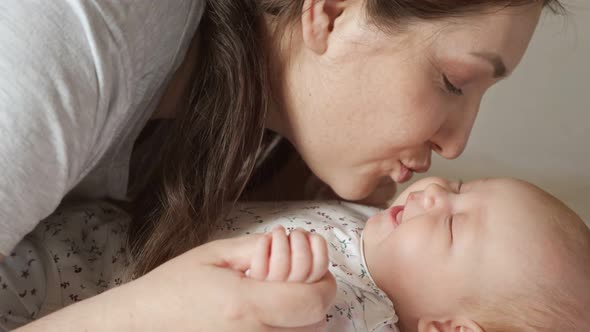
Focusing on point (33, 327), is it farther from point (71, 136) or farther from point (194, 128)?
point (194, 128)

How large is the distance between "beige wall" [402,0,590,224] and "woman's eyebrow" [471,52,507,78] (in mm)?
744

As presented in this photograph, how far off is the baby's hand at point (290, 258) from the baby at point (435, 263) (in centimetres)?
17

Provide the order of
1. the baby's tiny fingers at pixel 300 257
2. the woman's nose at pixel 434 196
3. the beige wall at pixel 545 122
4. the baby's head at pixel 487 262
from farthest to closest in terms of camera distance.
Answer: the beige wall at pixel 545 122
the woman's nose at pixel 434 196
the baby's head at pixel 487 262
the baby's tiny fingers at pixel 300 257

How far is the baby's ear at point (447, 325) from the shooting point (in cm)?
100

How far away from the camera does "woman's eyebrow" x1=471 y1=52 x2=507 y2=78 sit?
102 cm

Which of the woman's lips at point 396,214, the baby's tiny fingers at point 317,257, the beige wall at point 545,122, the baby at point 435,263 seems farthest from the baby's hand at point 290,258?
the beige wall at point 545,122

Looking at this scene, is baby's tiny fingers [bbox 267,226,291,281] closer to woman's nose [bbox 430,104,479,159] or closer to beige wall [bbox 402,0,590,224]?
woman's nose [bbox 430,104,479,159]

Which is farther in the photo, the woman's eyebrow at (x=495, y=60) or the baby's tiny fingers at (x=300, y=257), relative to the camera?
the woman's eyebrow at (x=495, y=60)

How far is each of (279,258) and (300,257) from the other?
22 millimetres

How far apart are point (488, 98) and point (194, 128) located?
0.89 metres


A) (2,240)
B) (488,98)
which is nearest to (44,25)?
(2,240)

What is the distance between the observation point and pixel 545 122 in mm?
1774

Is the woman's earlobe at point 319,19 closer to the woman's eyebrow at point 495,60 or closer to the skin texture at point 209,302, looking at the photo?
the woman's eyebrow at point 495,60

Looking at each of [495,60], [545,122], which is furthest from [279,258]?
[545,122]
